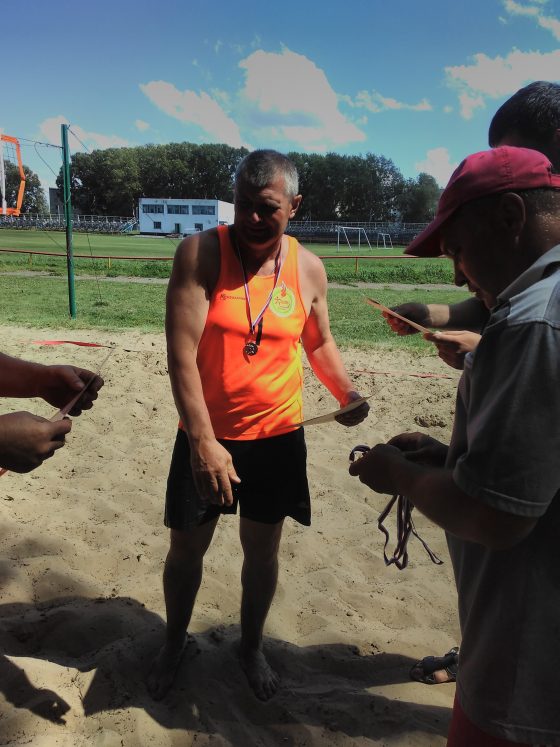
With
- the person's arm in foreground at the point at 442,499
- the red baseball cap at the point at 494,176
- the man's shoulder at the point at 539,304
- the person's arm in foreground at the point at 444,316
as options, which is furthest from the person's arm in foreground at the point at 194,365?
the man's shoulder at the point at 539,304

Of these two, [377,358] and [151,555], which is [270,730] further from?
[377,358]

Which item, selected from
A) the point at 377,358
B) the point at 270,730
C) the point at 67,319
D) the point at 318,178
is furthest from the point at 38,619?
the point at 318,178

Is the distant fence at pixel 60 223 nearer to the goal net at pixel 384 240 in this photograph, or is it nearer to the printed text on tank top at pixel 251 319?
the goal net at pixel 384 240

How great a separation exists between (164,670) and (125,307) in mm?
9150

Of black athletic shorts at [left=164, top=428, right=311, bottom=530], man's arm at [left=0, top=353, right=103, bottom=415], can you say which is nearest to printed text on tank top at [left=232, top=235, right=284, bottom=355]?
black athletic shorts at [left=164, top=428, right=311, bottom=530]

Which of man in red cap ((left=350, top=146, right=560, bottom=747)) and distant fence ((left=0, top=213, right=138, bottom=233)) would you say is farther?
distant fence ((left=0, top=213, right=138, bottom=233))

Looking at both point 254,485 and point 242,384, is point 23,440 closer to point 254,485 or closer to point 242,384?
point 242,384

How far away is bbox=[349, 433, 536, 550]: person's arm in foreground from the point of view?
1.00m

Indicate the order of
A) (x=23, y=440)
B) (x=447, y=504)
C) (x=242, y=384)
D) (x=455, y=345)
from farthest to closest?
(x=455, y=345), (x=242, y=384), (x=23, y=440), (x=447, y=504)

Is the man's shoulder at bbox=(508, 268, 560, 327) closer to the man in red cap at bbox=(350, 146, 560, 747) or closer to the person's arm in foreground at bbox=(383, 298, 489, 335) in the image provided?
the man in red cap at bbox=(350, 146, 560, 747)

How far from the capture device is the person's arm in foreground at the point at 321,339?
2363mm

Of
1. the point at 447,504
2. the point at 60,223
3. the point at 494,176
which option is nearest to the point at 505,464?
the point at 447,504

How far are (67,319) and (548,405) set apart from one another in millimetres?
8734

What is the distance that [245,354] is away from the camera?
2.14 meters
